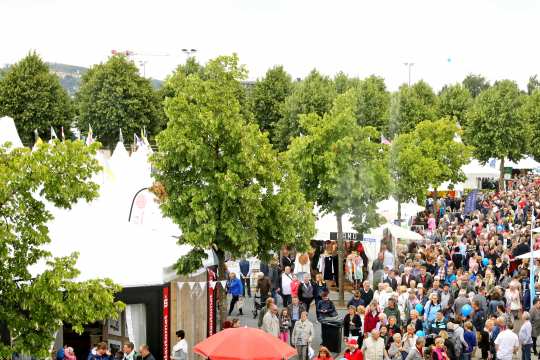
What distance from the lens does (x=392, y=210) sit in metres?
30.4

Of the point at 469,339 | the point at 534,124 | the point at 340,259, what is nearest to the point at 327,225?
the point at 340,259

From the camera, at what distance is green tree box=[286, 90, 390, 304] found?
22984mm

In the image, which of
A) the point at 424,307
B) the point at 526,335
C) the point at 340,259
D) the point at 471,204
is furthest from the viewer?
the point at 471,204

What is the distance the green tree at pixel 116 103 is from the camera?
194ft

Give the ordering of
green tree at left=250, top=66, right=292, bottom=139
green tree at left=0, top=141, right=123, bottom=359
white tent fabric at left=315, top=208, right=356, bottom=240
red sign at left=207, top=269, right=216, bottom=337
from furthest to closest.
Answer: green tree at left=250, top=66, right=292, bottom=139, white tent fabric at left=315, top=208, right=356, bottom=240, red sign at left=207, top=269, right=216, bottom=337, green tree at left=0, top=141, right=123, bottom=359

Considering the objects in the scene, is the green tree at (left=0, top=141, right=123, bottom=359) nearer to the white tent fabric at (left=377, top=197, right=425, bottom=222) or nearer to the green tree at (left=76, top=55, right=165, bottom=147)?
the white tent fabric at (left=377, top=197, right=425, bottom=222)

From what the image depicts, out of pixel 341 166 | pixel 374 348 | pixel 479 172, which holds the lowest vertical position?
pixel 374 348

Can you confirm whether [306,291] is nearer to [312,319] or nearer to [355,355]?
[312,319]

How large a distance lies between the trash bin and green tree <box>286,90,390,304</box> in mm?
5466

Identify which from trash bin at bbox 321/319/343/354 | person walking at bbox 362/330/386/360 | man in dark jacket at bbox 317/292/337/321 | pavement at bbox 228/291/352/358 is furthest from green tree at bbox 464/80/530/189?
person walking at bbox 362/330/386/360

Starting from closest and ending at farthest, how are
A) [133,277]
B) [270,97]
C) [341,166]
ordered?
1. [133,277]
2. [341,166]
3. [270,97]

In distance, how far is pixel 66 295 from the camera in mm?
10711

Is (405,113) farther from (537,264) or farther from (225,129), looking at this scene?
(225,129)

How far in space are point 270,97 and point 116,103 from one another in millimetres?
11728
